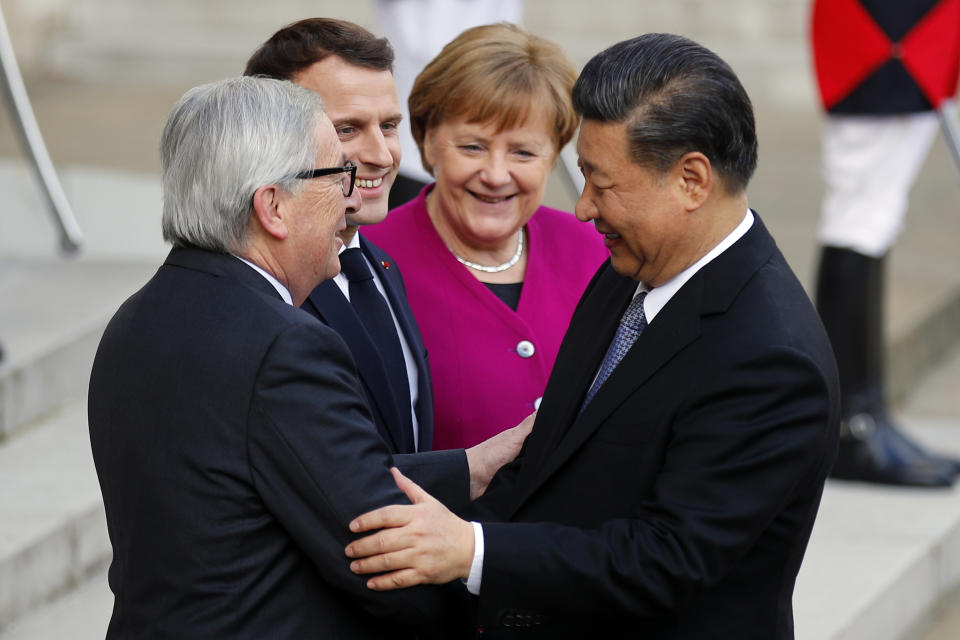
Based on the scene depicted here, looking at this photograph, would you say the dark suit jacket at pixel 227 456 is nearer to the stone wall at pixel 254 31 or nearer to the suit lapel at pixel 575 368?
the suit lapel at pixel 575 368

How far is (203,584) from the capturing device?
2.04m

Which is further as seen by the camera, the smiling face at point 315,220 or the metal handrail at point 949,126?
the metal handrail at point 949,126

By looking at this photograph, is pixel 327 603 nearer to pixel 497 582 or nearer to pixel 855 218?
pixel 497 582

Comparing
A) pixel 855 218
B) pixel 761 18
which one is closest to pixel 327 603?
pixel 855 218

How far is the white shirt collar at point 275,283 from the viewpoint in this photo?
2123 millimetres

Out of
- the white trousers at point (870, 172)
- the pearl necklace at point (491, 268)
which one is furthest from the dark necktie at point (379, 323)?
the white trousers at point (870, 172)

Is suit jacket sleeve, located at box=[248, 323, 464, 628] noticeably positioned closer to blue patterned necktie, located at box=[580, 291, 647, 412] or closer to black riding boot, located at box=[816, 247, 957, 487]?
blue patterned necktie, located at box=[580, 291, 647, 412]

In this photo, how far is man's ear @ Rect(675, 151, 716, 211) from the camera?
6.97ft

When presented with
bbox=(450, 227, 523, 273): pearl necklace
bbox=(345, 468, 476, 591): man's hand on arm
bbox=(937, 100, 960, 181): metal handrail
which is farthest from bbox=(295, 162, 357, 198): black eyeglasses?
bbox=(937, 100, 960, 181): metal handrail

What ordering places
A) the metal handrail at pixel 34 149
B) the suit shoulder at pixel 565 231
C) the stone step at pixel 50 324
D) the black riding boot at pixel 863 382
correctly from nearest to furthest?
the suit shoulder at pixel 565 231
the stone step at pixel 50 324
the metal handrail at pixel 34 149
the black riding boot at pixel 863 382

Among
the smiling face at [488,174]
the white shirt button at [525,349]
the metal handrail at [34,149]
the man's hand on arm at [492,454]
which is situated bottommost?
the metal handrail at [34,149]

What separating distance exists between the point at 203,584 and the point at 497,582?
442 millimetres

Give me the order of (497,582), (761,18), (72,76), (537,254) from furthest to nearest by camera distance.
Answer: (761,18) → (72,76) → (537,254) → (497,582)

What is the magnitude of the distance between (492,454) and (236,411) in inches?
29.2
